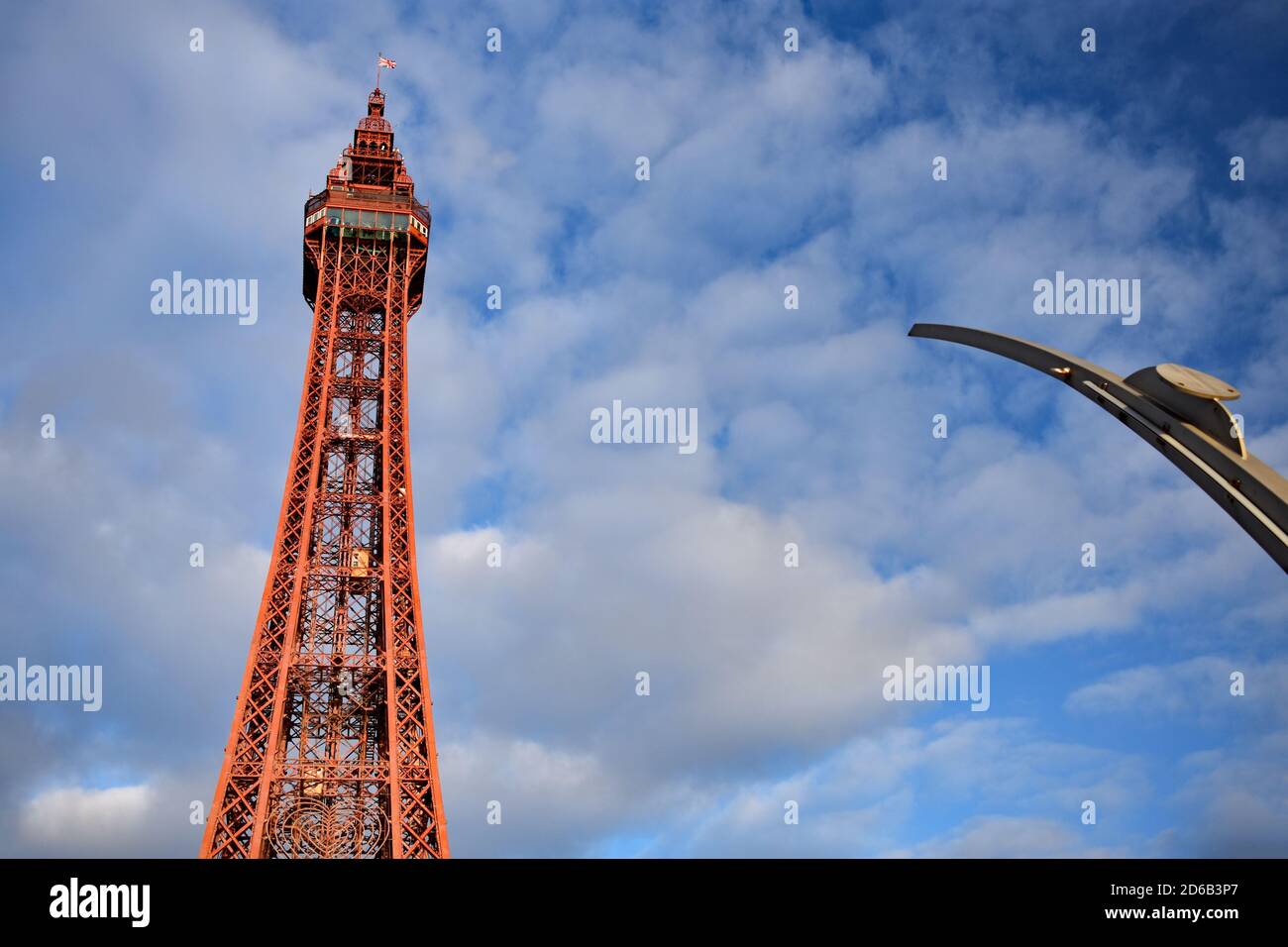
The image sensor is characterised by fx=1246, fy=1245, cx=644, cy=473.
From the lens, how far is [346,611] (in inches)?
2717

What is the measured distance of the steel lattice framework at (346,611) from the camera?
2470 inches

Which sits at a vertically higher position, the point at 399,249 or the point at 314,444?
the point at 399,249

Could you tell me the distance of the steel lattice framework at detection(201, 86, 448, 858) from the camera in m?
62.8

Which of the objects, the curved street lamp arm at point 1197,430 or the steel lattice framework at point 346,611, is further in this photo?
the steel lattice framework at point 346,611

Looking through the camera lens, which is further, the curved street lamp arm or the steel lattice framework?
the steel lattice framework

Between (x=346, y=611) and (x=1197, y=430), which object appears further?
(x=346, y=611)

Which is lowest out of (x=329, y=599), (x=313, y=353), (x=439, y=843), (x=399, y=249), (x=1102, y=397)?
(x=439, y=843)
